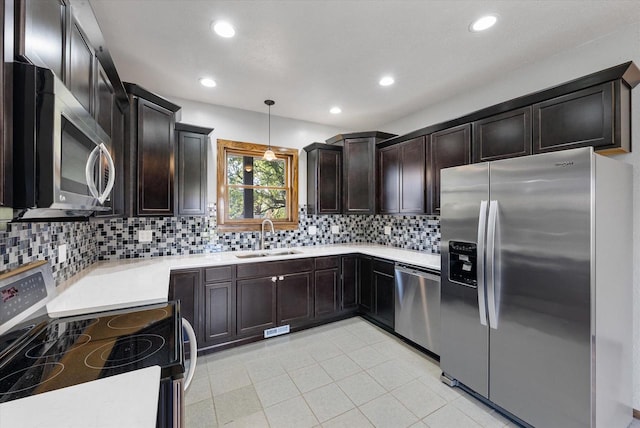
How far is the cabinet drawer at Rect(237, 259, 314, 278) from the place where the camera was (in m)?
2.89

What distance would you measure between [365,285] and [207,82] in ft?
9.69

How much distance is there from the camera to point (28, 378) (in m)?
0.89

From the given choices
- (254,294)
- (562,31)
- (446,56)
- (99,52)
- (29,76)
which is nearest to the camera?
(29,76)

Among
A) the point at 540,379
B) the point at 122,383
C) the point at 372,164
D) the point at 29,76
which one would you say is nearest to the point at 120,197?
the point at 29,76

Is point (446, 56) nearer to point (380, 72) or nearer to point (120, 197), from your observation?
point (380, 72)

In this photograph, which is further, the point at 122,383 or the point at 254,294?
A: the point at 254,294

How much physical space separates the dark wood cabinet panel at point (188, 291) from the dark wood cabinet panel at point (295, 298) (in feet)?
2.78

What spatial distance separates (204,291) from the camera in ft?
8.84

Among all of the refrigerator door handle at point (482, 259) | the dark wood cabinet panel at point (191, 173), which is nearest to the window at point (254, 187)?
the dark wood cabinet panel at point (191, 173)

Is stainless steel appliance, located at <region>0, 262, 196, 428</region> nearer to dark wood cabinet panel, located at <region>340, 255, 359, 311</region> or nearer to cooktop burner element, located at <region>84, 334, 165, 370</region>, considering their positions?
cooktop burner element, located at <region>84, 334, 165, 370</region>

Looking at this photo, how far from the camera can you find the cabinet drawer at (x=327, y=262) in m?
3.32

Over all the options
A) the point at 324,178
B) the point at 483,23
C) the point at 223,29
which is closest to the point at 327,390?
the point at 324,178

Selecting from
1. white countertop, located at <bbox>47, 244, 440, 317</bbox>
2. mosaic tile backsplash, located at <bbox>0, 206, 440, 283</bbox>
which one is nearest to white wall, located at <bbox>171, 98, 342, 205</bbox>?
mosaic tile backsplash, located at <bbox>0, 206, 440, 283</bbox>

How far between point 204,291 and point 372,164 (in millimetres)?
2603
